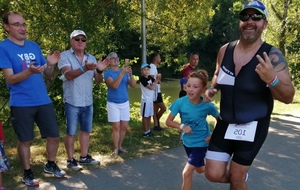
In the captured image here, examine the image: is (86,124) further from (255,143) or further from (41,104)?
(255,143)

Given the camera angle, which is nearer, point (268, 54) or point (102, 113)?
point (268, 54)

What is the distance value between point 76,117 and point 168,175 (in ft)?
4.88

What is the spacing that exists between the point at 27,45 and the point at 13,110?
80 cm

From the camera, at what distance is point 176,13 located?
8289 millimetres

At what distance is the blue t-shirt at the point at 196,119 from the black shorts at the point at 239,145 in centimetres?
28

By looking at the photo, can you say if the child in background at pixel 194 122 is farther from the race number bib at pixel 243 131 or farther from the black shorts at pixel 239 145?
the race number bib at pixel 243 131

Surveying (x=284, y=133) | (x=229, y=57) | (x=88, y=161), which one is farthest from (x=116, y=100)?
(x=284, y=133)

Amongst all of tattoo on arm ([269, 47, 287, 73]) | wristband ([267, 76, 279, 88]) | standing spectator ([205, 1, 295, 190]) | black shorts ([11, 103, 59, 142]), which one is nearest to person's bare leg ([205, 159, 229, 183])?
standing spectator ([205, 1, 295, 190])

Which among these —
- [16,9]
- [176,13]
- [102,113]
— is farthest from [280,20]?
[16,9]

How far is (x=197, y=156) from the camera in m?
3.74

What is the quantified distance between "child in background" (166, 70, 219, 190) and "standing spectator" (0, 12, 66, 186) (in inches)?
63.4

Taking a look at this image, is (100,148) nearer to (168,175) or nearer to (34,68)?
(168,175)

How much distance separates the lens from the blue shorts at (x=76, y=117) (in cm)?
477

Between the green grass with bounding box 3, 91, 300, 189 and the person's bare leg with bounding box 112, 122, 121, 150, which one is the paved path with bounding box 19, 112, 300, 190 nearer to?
the green grass with bounding box 3, 91, 300, 189
